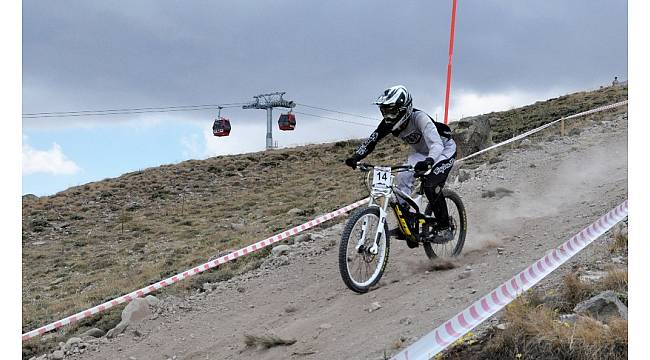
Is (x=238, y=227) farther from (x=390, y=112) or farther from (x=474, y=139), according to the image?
(x=390, y=112)

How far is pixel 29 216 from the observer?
26.6 m

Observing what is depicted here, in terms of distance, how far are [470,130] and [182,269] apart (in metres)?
9.97

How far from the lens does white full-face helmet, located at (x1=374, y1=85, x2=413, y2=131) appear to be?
6227 mm

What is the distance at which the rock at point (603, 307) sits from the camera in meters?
3.83

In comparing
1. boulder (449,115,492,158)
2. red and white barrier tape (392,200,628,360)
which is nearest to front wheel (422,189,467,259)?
red and white barrier tape (392,200,628,360)

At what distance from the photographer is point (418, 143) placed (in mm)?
6844

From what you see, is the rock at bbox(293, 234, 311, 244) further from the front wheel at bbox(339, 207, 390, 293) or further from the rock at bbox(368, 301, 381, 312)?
the rock at bbox(368, 301, 381, 312)

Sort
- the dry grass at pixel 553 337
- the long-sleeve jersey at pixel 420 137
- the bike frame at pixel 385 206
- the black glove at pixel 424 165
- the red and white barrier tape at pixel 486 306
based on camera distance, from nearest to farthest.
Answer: the dry grass at pixel 553 337 → the red and white barrier tape at pixel 486 306 → the bike frame at pixel 385 206 → the black glove at pixel 424 165 → the long-sleeve jersey at pixel 420 137

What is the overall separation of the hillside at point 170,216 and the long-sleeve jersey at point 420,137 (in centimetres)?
190

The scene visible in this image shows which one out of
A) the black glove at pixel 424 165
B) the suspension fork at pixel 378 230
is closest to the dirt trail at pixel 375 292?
the suspension fork at pixel 378 230

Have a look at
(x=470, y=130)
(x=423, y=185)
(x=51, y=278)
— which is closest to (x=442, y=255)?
(x=423, y=185)

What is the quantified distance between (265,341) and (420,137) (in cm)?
299

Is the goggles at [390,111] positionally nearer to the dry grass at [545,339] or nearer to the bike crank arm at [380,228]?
the bike crank arm at [380,228]

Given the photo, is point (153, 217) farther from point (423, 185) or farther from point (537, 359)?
point (537, 359)
